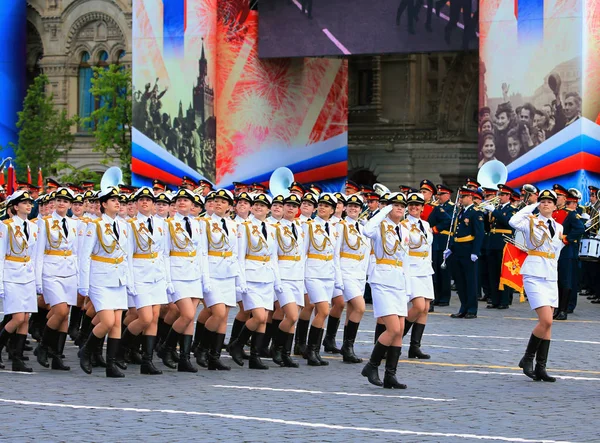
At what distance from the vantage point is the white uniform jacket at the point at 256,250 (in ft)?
49.1

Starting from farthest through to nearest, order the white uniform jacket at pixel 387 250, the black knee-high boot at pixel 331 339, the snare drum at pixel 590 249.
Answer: the snare drum at pixel 590 249 → the black knee-high boot at pixel 331 339 → the white uniform jacket at pixel 387 250

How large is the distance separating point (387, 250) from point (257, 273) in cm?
185

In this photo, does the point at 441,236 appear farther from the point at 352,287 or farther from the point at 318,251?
the point at 318,251

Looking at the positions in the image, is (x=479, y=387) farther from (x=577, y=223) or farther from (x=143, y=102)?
(x=143, y=102)

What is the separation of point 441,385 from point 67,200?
467 centimetres

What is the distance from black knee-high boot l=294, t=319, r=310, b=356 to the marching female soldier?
1.26 meters

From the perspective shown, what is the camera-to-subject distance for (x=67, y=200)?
1506 cm

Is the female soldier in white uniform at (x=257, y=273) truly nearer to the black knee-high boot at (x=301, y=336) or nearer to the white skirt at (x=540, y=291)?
the black knee-high boot at (x=301, y=336)

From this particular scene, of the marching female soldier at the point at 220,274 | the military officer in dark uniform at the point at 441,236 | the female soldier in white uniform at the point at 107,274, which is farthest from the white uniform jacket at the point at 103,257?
the military officer in dark uniform at the point at 441,236

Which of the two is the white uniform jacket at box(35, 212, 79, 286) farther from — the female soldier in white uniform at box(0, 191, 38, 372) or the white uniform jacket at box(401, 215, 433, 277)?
the white uniform jacket at box(401, 215, 433, 277)

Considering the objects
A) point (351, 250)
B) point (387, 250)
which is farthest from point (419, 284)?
point (387, 250)

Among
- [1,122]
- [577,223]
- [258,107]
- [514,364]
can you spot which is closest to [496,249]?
[577,223]

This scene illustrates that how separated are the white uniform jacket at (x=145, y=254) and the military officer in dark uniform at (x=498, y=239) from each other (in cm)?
943

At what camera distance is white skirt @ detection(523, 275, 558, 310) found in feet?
46.0
